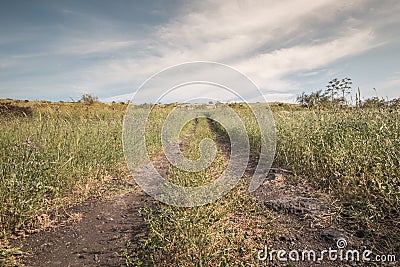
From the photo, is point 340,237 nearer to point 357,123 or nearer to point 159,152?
point 357,123

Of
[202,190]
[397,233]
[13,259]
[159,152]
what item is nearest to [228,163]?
[202,190]

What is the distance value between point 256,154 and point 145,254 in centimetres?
558

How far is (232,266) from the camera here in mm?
2316

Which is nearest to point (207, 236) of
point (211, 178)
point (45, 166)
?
point (211, 178)

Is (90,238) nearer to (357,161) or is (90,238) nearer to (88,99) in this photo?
(357,161)

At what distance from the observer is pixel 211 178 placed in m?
4.75

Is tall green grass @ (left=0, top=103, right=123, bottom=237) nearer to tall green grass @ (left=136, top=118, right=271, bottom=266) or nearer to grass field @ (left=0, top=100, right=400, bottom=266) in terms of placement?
grass field @ (left=0, top=100, right=400, bottom=266)

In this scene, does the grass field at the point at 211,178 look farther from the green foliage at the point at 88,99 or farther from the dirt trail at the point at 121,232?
the green foliage at the point at 88,99

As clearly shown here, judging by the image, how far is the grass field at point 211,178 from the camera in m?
2.63

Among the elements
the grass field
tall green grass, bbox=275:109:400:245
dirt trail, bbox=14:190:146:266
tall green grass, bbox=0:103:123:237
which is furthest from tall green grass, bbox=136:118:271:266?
tall green grass, bbox=0:103:123:237

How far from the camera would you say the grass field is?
2.63 m

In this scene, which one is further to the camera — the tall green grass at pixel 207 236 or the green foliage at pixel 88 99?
the green foliage at pixel 88 99

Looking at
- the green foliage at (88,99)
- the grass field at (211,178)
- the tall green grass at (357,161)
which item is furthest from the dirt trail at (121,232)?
the green foliage at (88,99)

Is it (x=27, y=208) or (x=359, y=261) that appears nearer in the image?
(x=359, y=261)
